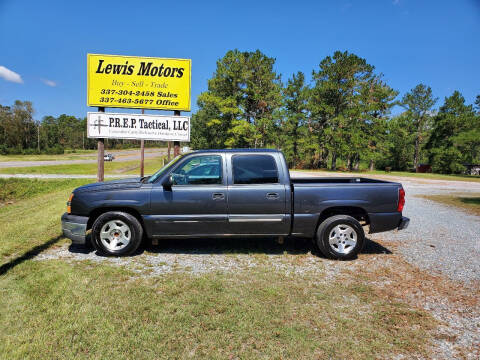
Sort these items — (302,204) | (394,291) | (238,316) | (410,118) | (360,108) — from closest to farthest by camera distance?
(238,316) < (394,291) < (302,204) < (360,108) < (410,118)

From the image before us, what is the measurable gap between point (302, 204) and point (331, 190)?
56 cm

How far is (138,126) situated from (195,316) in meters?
6.62

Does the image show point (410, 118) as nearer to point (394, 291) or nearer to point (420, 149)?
point (420, 149)

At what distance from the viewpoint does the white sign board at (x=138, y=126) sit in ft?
25.7

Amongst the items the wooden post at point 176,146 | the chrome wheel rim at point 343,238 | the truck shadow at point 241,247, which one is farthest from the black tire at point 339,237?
the wooden post at point 176,146

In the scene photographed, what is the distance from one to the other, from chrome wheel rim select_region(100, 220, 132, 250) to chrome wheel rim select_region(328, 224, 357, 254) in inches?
140

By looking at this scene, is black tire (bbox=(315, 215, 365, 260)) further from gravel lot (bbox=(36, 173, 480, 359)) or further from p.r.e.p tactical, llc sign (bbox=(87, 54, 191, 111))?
p.r.e.p tactical, llc sign (bbox=(87, 54, 191, 111))

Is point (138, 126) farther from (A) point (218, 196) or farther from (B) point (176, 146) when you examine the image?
(A) point (218, 196)

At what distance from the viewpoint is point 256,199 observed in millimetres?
4363

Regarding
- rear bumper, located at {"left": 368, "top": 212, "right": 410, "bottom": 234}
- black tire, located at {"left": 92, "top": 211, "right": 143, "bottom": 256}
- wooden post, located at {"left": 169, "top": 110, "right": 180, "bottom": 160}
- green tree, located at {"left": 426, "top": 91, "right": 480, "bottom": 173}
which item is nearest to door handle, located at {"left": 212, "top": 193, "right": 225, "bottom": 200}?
black tire, located at {"left": 92, "top": 211, "right": 143, "bottom": 256}

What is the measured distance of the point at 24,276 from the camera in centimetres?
362

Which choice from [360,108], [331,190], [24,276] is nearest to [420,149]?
[360,108]

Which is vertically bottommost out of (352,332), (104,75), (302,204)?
(352,332)

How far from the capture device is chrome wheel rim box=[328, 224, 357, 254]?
4.53 metres
